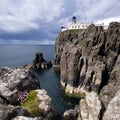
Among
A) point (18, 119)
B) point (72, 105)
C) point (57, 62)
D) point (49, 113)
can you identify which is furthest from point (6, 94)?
point (57, 62)

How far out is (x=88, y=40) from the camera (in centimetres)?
12469

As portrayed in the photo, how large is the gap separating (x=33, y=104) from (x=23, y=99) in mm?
1449

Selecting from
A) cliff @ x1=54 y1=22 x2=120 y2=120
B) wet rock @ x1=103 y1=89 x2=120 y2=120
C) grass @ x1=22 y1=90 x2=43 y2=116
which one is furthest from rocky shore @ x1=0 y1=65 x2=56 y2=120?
cliff @ x1=54 y1=22 x2=120 y2=120

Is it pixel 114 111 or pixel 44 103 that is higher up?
pixel 44 103

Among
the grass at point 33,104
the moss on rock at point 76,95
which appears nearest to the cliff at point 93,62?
the moss on rock at point 76,95

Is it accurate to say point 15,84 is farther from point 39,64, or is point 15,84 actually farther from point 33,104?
point 39,64

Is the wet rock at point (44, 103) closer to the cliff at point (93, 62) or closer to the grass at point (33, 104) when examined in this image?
the grass at point (33, 104)

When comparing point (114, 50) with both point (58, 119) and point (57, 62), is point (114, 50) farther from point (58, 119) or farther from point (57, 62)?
point (58, 119)

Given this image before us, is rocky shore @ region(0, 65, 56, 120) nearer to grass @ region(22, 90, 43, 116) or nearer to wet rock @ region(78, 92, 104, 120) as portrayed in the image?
grass @ region(22, 90, 43, 116)

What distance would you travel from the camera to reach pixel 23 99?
878 inches

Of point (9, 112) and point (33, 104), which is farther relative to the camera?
point (33, 104)

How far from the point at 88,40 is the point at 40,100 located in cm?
10516

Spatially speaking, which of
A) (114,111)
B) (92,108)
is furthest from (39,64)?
(114,111)

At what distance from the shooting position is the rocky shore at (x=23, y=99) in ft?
57.8
